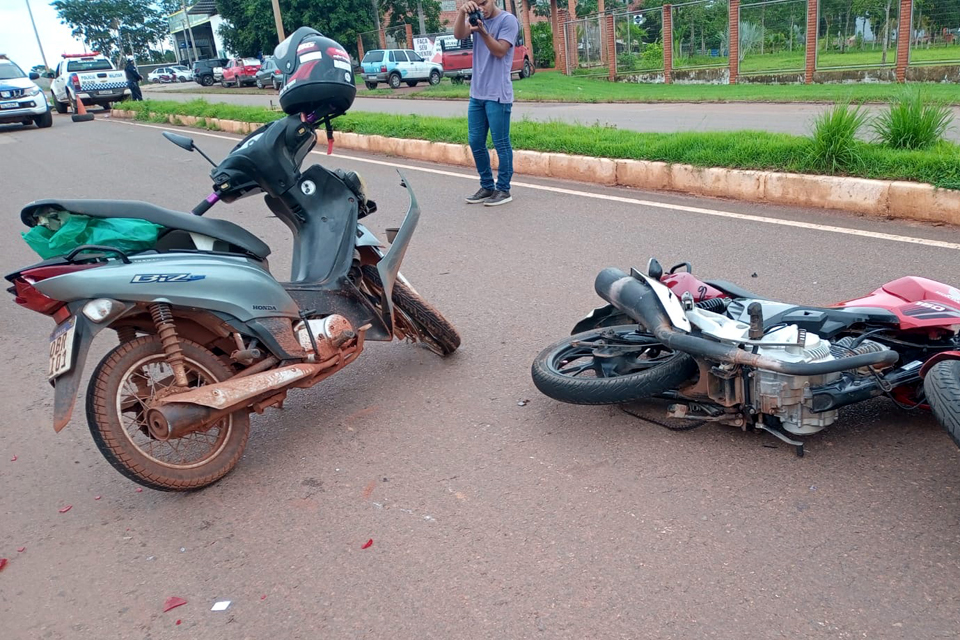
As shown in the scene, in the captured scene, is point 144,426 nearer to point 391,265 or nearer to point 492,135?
point 391,265

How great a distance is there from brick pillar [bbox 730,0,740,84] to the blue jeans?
60.9ft

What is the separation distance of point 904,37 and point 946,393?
21166mm

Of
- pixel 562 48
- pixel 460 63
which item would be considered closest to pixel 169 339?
pixel 460 63

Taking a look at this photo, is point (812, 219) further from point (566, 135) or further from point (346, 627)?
point (346, 627)

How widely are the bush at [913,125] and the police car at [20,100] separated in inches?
819

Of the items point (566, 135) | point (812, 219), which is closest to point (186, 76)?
point (566, 135)

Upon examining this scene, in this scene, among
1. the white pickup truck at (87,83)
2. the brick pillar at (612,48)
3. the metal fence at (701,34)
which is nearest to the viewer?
the metal fence at (701,34)

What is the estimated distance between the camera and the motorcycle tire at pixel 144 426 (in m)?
2.79

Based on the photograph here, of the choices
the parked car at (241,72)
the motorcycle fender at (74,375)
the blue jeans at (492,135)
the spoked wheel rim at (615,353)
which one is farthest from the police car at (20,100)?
the spoked wheel rim at (615,353)

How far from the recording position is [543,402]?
357cm

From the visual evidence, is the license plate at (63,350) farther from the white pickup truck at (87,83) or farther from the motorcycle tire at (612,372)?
the white pickup truck at (87,83)

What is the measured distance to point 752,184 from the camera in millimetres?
6871

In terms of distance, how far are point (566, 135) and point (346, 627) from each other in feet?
25.7

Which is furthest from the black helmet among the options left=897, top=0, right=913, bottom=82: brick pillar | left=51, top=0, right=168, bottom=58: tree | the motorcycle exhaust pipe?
left=51, top=0, right=168, bottom=58: tree
